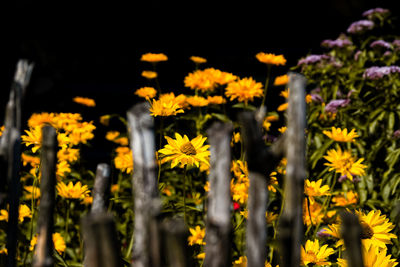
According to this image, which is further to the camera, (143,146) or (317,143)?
(317,143)

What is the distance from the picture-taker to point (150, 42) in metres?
4.60

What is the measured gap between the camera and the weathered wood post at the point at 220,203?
979mm

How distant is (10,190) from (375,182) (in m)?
2.07

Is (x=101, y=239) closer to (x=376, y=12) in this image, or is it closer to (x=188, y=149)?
(x=188, y=149)

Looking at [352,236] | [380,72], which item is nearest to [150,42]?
[380,72]

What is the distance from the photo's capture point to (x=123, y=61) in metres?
4.54

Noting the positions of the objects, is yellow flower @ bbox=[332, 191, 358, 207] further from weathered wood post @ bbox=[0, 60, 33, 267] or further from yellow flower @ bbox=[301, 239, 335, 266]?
weathered wood post @ bbox=[0, 60, 33, 267]

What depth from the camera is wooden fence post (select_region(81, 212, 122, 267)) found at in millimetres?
864

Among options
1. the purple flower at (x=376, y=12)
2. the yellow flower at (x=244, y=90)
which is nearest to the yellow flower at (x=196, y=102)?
the yellow flower at (x=244, y=90)

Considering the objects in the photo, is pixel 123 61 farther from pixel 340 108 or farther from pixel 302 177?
pixel 302 177

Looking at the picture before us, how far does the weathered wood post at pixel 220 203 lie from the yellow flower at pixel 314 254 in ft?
1.64

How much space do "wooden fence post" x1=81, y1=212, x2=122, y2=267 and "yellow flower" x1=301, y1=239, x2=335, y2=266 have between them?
2.27 feet

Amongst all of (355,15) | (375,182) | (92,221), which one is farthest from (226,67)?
(92,221)

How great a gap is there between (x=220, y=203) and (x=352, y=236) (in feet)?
0.91
